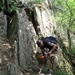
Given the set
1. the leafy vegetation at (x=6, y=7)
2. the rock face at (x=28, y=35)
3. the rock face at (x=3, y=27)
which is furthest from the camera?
the leafy vegetation at (x=6, y=7)

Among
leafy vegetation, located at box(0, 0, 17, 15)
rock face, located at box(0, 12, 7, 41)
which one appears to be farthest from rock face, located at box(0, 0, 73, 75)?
leafy vegetation, located at box(0, 0, 17, 15)

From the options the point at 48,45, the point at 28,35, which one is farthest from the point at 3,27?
the point at 48,45

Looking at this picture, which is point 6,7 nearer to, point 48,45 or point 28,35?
point 28,35

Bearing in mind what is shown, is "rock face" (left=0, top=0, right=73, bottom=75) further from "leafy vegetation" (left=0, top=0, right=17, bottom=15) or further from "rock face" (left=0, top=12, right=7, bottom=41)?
"leafy vegetation" (left=0, top=0, right=17, bottom=15)

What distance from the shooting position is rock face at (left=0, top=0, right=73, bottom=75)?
9.59 meters

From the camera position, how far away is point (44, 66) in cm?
965

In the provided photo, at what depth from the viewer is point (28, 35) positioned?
Result: 11.0 metres

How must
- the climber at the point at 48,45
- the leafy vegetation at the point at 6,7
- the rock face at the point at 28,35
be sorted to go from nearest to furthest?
the climber at the point at 48,45, the rock face at the point at 28,35, the leafy vegetation at the point at 6,7

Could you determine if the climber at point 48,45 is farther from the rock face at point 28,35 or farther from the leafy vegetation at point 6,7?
the leafy vegetation at point 6,7

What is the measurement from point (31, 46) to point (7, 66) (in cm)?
238

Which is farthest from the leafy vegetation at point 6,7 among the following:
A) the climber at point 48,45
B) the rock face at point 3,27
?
the climber at point 48,45

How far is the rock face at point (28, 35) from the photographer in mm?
9586

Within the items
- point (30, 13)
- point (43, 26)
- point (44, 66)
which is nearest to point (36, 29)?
point (43, 26)

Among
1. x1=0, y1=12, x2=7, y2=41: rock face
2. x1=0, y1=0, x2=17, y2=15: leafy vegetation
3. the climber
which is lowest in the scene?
the climber
